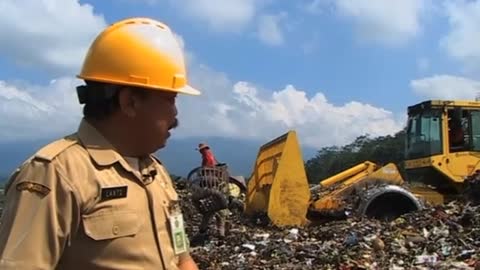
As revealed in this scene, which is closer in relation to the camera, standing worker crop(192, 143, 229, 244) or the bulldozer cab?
standing worker crop(192, 143, 229, 244)

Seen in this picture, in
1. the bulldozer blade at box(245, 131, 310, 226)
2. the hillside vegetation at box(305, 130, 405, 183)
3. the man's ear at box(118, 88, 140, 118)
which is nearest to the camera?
the man's ear at box(118, 88, 140, 118)

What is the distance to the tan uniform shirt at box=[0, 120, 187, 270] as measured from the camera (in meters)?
1.75

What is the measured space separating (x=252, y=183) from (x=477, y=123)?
378cm

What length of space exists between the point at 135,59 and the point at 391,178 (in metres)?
11.2

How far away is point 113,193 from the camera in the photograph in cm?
187

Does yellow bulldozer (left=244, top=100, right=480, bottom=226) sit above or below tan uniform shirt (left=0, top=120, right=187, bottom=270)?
above

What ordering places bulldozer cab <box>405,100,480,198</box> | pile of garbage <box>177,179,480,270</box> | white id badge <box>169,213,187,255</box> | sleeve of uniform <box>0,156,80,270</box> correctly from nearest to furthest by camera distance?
sleeve of uniform <box>0,156,80,270</box>, white id badge <box>169,213,187,255</box>, pile of garbage <box>177,179,480,270</box>, bulldozer cab <box>405,100,480,198</box>

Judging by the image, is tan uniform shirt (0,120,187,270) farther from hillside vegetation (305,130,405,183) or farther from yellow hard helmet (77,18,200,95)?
hillside vegetation (305,130,405,183)

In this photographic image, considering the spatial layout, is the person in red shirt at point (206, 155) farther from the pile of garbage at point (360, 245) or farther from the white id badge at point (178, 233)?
the white id badge at point (178, 233)

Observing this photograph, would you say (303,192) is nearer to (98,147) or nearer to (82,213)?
(98,147)

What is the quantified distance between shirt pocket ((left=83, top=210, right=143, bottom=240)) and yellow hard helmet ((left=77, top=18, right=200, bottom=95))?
325mm

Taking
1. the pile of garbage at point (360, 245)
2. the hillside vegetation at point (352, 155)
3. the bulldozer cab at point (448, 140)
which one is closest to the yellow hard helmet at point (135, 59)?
the pile of garbage at point (360, 245)

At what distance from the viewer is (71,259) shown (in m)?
1.83

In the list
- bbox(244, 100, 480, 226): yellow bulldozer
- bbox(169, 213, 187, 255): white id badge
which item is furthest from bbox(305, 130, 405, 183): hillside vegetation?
bbox(169, 213, 187, 255): white id badge
